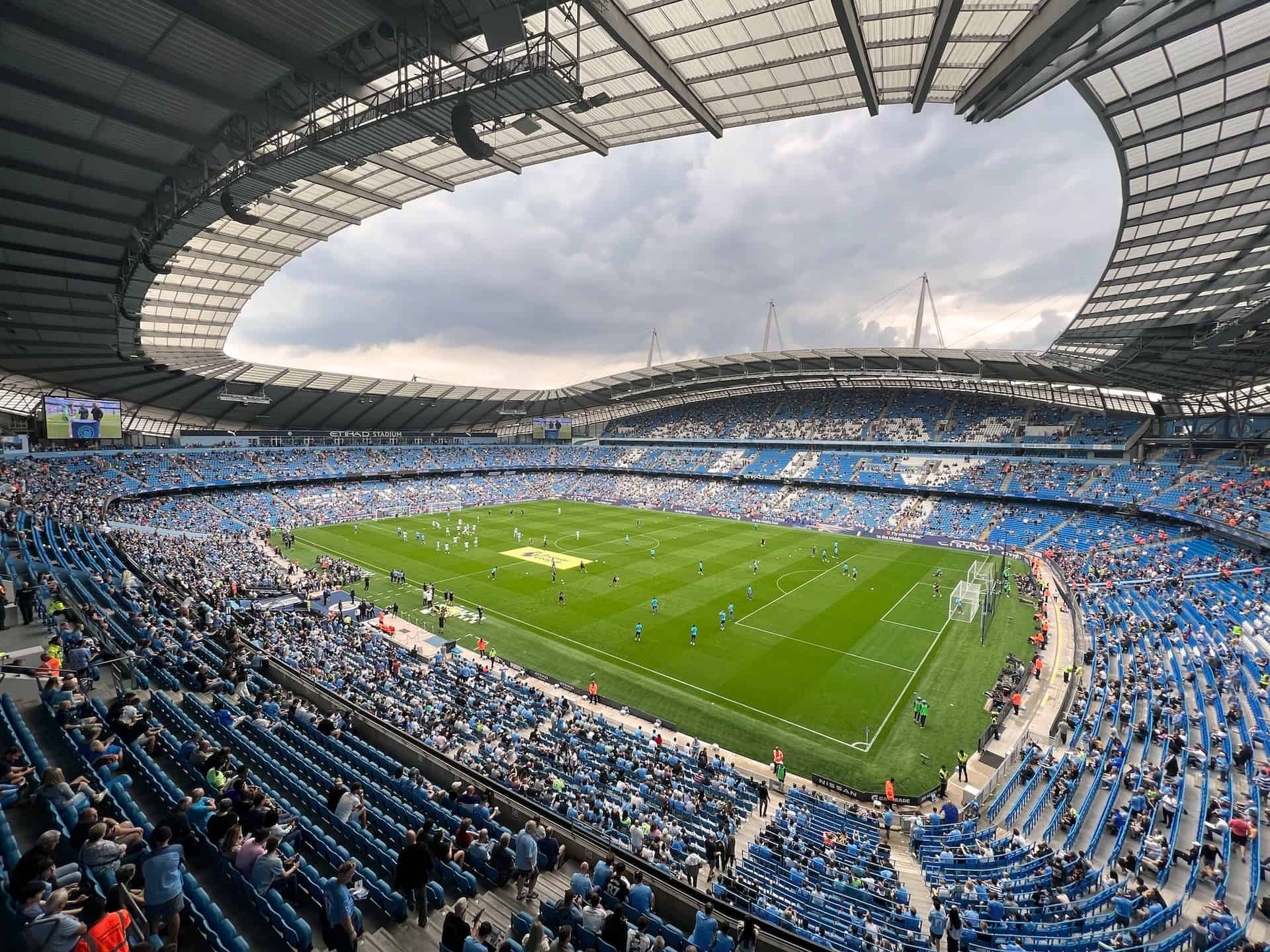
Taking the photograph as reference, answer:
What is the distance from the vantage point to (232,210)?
13961 millimetres

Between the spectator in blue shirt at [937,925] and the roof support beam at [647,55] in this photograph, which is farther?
the roof support beam at [647,55]

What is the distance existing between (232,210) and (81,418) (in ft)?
144

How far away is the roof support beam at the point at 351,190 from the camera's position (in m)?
18.8

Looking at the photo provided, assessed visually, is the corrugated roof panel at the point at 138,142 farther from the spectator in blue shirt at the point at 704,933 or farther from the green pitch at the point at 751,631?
the green pitch at the point at 751,631

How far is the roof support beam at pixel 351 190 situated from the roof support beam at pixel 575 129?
8774 millimetres

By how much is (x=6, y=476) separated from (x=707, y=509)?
56.1 m

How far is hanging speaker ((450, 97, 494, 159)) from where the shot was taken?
9844mm

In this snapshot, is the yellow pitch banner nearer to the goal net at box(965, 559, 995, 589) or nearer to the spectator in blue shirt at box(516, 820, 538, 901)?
the goal net at box(965, 559, 995, 589)

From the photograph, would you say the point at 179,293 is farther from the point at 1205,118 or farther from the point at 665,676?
the point at 1205,118

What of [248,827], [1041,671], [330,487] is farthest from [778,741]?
[330,487]

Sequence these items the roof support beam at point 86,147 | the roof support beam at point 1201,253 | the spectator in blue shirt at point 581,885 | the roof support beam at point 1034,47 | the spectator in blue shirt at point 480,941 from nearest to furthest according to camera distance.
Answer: the spectator in blue shirt at point 480,941 → the spectator in blue shirt at point 581,885 → the roof support beam at point 1034,47 → the roof support beam at point 86,147 → the roof support beam at point 1201,253

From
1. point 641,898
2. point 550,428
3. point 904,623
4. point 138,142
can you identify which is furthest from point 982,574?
point 550,428

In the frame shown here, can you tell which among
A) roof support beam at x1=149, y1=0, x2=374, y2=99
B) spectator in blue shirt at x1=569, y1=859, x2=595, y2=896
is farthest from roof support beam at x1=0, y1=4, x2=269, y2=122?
spectator in blue shirt at x1=569, y1=859, x2=595, y2=896

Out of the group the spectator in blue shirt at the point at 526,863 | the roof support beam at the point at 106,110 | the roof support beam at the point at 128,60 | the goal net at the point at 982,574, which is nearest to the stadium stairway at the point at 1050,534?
the goal net at the point at 982,574
